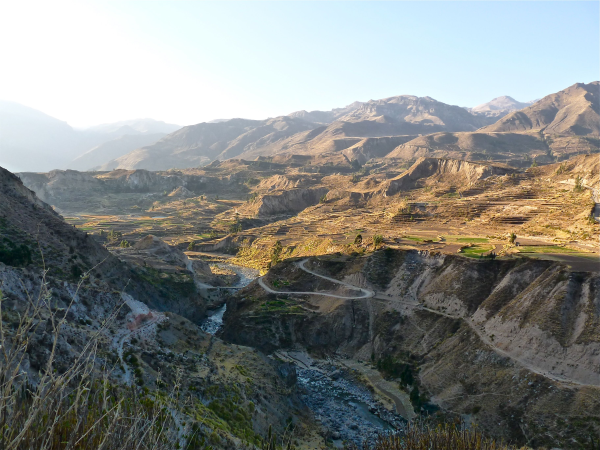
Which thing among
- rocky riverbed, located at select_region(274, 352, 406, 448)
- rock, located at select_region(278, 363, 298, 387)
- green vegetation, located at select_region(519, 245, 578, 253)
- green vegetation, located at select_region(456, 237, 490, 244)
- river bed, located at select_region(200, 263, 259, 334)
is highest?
green vegetation, located at select_region(519, 245, 578, 253)

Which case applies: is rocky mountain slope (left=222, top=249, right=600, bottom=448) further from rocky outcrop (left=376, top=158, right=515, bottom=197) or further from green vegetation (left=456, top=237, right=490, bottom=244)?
rocky outcrop (left=376, top=158, right=515, bottom=197)

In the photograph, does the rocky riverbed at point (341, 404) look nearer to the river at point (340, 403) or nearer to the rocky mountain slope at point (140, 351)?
the river at point (340, 403)

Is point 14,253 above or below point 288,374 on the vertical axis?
above

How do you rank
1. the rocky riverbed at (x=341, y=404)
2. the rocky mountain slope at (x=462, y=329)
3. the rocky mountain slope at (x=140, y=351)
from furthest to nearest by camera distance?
the rocky riverbed at (x=341, y=404)
the rocky mountain slope at (x=462, y=329)
the rocky mountain slope at (x=140, y=351)

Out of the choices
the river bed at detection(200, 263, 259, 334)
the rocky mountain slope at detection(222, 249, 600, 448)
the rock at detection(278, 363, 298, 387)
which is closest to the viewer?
the rocky mountain slope at detection(222, 249, 600, 448)

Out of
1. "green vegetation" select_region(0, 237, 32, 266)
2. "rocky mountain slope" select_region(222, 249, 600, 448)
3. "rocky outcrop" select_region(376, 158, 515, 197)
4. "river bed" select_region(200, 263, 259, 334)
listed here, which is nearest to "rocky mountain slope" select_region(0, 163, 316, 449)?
"green vegetation" select_region(0, 237, 32, 266)

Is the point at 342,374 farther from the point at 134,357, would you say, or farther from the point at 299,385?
the point at 134,357

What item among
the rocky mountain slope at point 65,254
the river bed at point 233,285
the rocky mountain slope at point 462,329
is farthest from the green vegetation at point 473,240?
the rocky mountain slope at point 65,254

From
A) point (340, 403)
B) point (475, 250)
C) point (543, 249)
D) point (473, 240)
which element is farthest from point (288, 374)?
point (473, 240)

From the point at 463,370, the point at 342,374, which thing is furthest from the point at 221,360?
the point at 463,370

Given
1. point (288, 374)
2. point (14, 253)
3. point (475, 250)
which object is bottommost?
point (288, 374)

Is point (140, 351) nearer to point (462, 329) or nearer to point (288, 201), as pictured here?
point (462, 329)
